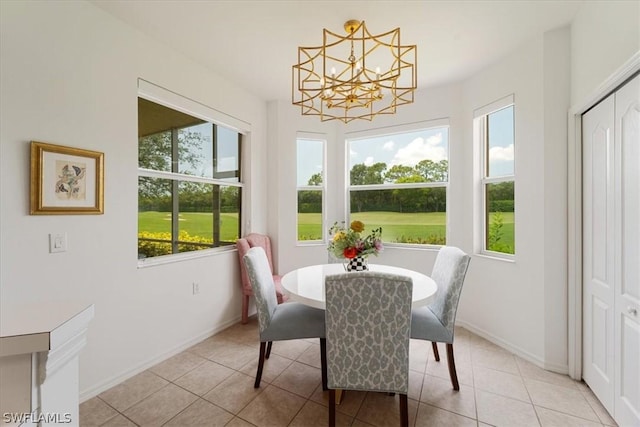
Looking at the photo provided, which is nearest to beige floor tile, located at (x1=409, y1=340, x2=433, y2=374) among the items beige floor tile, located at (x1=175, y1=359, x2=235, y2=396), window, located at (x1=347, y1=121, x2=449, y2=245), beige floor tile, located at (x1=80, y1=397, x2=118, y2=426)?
window, located at (x1=347, y1=121, x2=449, y2=245)

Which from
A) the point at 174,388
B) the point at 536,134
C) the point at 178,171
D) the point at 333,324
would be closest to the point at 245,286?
the point at 174,388

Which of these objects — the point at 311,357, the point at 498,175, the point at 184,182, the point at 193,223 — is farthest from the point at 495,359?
the point at 184,182

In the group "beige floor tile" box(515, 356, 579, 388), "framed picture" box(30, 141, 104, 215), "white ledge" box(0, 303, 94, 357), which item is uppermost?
"framed picture" box(30, 141, 104, 215)

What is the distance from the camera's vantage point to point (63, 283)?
5.83 ft

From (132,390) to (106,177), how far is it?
61.3 inches

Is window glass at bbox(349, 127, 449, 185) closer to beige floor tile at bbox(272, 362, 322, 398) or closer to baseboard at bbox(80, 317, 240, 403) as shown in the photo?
beige floor tile at bbox(272, 362, 322, 398)

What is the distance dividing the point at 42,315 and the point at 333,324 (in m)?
1.18

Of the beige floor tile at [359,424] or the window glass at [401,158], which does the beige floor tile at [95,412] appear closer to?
the beige floor tile at [359,424]

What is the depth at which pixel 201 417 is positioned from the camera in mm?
1727

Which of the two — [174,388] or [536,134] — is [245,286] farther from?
[536,134]

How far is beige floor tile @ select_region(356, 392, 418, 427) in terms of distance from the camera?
1.68 meters

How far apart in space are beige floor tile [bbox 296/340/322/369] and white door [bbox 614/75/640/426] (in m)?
1.92

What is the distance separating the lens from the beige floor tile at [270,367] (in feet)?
Answer: 7.04

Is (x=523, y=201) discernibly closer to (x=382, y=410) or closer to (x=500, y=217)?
(x=500, y=217)
